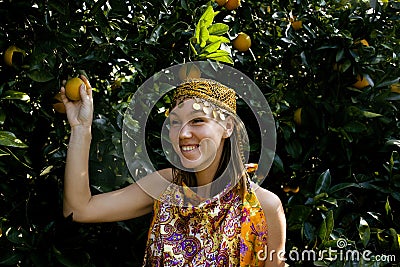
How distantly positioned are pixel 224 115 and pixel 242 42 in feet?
2.12

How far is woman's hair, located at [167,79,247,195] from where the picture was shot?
1.52 metres

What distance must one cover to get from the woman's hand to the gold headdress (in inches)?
9.5

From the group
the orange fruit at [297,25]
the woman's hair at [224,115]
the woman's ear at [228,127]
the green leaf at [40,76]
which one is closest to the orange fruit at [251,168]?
the woman's hair at [224,115]

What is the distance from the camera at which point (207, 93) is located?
151 centimetres

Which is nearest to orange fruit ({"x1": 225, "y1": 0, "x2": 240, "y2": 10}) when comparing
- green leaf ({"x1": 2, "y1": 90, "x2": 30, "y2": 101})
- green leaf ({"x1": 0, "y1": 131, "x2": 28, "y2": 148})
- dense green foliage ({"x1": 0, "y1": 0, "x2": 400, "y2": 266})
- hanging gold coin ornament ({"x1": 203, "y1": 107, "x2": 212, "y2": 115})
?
dense green foliage ({"x1": 0, "y1": 0, "x2": 400, "y2": 266})

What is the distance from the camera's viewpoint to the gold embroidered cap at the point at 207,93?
4.96 feet

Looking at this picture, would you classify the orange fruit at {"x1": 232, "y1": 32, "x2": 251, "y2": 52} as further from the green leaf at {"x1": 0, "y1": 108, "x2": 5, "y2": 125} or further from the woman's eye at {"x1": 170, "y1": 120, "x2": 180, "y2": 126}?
the green leaf at {"x1": 0, "y1": 108, "x2": 5, "y2": 125}

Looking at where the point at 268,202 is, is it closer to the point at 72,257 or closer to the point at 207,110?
the point at 207,110

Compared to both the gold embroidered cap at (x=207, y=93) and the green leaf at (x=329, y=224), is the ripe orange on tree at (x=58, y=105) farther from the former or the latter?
the green leaf at (x=329, y=224)

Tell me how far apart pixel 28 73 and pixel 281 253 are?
85 centimetres

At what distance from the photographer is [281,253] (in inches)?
61.7

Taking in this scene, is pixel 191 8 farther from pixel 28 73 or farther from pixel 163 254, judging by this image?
pixel 163 254

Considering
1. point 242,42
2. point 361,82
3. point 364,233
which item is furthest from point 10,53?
point 361,82

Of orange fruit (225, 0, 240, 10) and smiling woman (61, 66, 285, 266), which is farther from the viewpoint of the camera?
orange fruit (225, 0, 240, 10)
